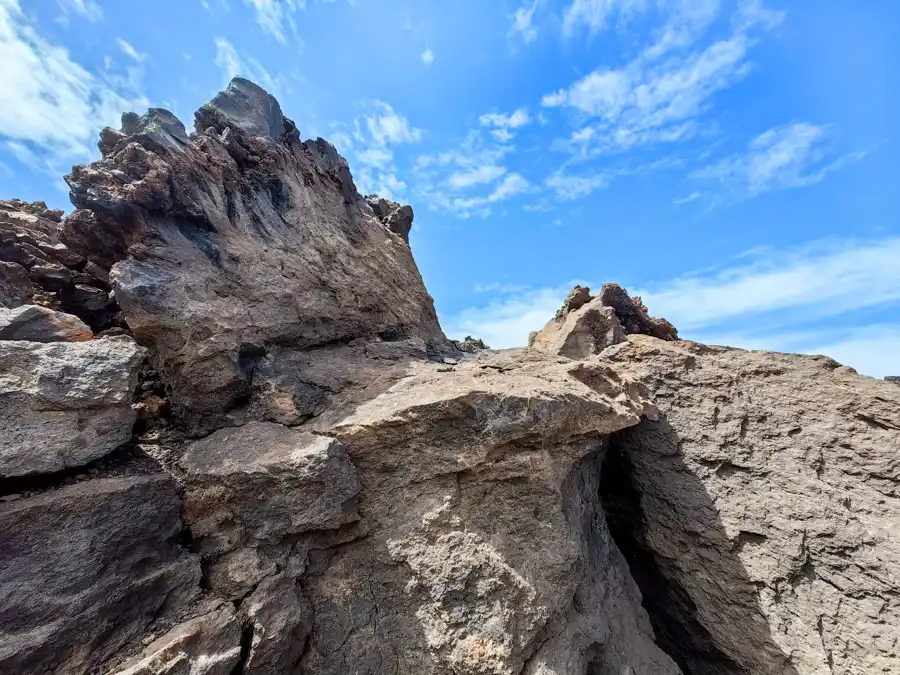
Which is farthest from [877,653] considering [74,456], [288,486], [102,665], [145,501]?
[74,456]

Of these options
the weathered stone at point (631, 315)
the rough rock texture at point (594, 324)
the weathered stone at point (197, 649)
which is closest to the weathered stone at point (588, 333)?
the rough rock texture at point (594, 324)

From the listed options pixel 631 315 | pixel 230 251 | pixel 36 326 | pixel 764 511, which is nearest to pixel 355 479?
pixel 230 251

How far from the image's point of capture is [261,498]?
4664mm

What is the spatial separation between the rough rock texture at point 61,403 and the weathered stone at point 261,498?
95 centimetres

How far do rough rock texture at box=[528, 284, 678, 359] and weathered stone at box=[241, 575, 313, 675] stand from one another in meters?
8.42

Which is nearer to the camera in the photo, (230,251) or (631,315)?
(230,251)

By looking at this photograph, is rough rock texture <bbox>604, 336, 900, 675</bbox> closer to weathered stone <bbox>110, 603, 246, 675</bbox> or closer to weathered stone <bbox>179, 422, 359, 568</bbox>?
weathered stone <bbox>179, 422, 359, 568</bbox>

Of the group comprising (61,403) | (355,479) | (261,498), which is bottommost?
(261,498)

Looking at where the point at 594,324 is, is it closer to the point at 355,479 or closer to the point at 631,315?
the point at 631,315

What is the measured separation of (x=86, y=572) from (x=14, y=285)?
5.90 metres

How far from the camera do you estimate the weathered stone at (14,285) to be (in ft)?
22.2

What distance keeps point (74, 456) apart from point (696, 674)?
903 centimetres

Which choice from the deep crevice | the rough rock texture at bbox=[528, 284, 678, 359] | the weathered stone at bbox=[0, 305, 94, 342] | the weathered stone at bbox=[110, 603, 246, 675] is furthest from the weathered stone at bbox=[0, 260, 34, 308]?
the rough rock texture at bbox=[528, 284, 678, 359]

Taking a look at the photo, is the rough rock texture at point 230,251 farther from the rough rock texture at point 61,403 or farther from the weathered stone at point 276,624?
the weathered stone at point 276,624
